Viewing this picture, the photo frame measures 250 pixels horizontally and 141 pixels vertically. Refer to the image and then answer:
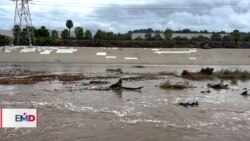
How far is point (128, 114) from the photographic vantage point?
18438 mm

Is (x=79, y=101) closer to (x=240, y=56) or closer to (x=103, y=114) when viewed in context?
(x=103, y=114)

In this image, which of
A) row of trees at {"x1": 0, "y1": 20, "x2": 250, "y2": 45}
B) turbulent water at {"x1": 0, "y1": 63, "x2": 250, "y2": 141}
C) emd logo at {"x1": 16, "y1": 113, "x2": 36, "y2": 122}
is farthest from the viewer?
row of trees at {"x1": 0, "y1": 20, "x2": 250, "y2": 45}

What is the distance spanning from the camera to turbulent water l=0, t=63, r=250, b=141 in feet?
47.7

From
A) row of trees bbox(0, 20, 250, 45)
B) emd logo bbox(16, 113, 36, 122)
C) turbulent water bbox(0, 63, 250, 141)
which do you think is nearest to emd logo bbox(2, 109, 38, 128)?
emd logo bbox(16, 113, 36, 122)

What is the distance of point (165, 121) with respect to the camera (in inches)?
672

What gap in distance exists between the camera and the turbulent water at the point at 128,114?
572 inches

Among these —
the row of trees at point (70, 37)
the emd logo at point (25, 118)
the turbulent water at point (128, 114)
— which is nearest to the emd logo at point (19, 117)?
the emd logo at point (25, 118)

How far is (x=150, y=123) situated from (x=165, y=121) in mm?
850

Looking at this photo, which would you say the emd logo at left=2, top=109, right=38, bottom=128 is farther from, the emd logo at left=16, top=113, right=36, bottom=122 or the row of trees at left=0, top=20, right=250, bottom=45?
the row of trees at left=0, top=20, right=250, bottom=45

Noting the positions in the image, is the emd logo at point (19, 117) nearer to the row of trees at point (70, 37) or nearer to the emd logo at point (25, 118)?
the emd logo at point (25, 118)

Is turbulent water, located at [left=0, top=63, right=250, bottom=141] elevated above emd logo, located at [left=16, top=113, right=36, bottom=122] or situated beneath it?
situated beneath

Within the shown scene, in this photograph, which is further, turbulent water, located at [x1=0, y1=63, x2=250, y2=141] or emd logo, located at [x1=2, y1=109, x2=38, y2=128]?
turbulent water, located at [x1=0, y1=63, x2=250, y2=141]

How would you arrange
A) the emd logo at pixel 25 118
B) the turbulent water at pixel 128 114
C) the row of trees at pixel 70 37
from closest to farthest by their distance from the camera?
the emd logo at pixel 25 118
the turbulent water at pixel 128 114
the row of trees at pixel 70 37

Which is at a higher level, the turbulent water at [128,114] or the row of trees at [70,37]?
the row of trees at [70,37]
